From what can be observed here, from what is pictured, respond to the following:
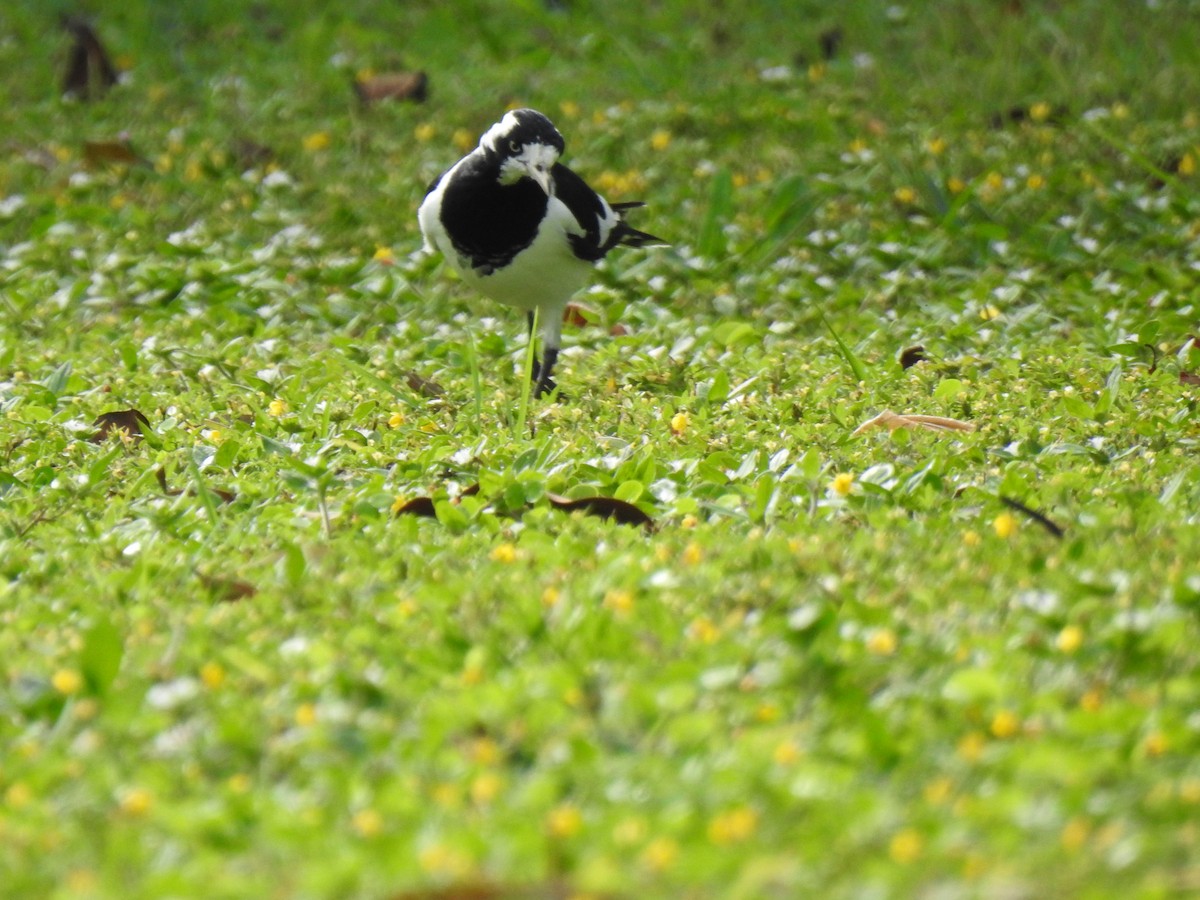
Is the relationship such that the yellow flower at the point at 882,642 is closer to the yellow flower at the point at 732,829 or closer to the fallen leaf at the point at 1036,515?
the yellow flower at the point at 732,829

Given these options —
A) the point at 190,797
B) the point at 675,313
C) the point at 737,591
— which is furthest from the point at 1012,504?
the point at 675,313


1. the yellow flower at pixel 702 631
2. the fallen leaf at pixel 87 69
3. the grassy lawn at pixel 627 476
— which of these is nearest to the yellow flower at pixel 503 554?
the grassy lawn at pixel 627 476

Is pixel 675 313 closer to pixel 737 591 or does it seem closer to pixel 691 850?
pixel 737 591

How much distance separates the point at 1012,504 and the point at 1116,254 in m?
3.22

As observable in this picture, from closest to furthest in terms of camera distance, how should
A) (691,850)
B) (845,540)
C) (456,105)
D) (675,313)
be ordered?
(691,850)
(845,540)
(675,313)
(456,105)

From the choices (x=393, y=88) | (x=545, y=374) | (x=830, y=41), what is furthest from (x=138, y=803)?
(x=830, y=41)

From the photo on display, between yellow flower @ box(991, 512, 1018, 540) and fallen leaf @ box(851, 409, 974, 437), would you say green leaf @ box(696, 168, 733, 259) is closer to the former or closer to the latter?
fallen leaf @ box(851, 409, 974, 437)

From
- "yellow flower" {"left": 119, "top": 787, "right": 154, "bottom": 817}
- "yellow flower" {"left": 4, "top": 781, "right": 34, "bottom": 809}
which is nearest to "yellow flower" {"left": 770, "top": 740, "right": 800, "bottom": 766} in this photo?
"yellow flower" {"left": 119, "top": 787, "right": 154, "bottom": 817}

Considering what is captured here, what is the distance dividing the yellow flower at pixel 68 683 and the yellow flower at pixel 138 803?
0.32 m

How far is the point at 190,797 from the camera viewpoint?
8.00ft

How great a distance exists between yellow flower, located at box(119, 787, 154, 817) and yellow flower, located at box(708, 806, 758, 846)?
765 mm

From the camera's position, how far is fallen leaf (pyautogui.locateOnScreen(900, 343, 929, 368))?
5469mm

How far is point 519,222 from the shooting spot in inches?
218

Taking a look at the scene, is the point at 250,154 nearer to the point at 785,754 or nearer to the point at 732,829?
the point at 785,754
